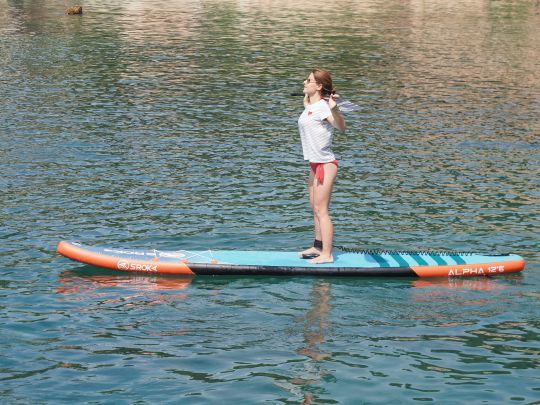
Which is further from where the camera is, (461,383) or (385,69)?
(385,69)

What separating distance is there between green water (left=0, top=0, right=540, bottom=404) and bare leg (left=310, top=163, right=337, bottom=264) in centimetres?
Answer: 49

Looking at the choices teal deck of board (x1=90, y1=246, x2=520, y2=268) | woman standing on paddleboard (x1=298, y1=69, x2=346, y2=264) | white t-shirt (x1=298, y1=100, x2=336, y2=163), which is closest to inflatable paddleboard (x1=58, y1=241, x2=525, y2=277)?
teal deck of board (x1=90, y1=246, x2=520, y2=268)

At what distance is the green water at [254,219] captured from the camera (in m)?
13.4

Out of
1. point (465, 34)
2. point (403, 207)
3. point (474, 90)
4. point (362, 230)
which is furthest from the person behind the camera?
point (465, 34)

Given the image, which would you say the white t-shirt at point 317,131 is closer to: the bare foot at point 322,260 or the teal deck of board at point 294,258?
the bare foot at point 322,260

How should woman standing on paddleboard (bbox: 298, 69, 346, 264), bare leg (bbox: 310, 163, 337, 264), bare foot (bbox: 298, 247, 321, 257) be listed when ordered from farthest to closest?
bare foot (bbox: 298, 247, 321, 257) < bare leg (bbox: 310, 163, 337, 264) < woman standing on paddleboard (bbox: 298, 69, 346, 264)

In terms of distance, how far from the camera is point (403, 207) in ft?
73.1

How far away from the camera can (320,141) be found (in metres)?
16.7

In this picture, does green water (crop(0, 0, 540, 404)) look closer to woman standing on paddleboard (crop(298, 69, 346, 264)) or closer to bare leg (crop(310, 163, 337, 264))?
bare leg (crop(310, 163, 337, 264))

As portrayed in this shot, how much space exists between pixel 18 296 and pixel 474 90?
88.6ft

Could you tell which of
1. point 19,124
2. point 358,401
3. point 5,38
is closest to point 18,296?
point 358,401

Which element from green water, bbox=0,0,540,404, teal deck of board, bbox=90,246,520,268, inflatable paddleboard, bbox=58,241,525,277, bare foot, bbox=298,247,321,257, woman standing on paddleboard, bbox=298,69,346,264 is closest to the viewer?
green water, bbox=0,0,540,404

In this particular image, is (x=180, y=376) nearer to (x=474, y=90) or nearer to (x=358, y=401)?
(x=358, y=401)

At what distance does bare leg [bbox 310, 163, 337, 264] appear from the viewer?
1691cm
